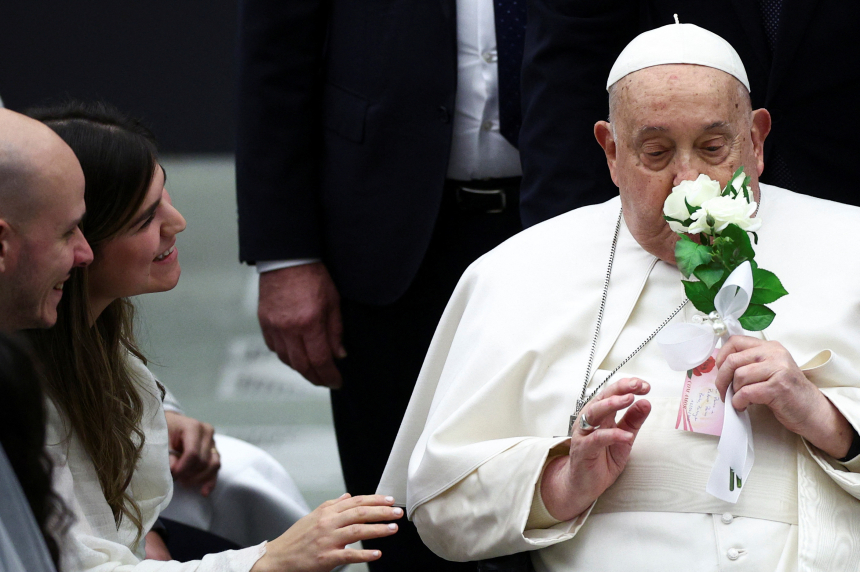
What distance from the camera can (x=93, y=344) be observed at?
8.41ft

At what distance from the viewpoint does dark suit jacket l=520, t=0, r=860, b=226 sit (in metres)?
2.95

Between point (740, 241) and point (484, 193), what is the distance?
1.35m

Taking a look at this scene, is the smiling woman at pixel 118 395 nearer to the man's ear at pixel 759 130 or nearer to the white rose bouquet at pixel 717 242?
the white rose bouquet at pixel 717 242

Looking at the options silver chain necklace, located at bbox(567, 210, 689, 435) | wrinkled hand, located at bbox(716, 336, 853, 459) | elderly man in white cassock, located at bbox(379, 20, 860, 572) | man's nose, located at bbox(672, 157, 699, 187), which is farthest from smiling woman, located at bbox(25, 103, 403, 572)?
man's nose, located at bbox(672, 157, 699, 187)

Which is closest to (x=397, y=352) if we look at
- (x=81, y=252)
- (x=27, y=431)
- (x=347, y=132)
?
(x=347, y=132)

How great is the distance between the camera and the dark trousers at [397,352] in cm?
357

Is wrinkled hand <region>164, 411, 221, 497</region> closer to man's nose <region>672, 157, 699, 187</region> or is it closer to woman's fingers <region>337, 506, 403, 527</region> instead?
woman's fingers <region>337, 506, 403, 527</region>

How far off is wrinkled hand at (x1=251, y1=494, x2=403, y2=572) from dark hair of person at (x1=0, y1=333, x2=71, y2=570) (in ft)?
1.56

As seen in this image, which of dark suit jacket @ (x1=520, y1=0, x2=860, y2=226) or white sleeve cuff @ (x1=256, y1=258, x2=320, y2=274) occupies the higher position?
dark suit jacket @ (x1=520, y1=0, x2=860, y2=226)

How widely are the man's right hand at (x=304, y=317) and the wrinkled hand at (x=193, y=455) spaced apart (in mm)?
373

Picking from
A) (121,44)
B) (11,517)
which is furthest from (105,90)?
(11,517)

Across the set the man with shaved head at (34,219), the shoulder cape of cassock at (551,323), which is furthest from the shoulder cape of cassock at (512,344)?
the man with shaved head at (34,219)

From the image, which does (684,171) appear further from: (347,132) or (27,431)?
(27,431)

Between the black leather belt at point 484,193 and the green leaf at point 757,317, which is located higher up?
the green leaf at point 757,317
